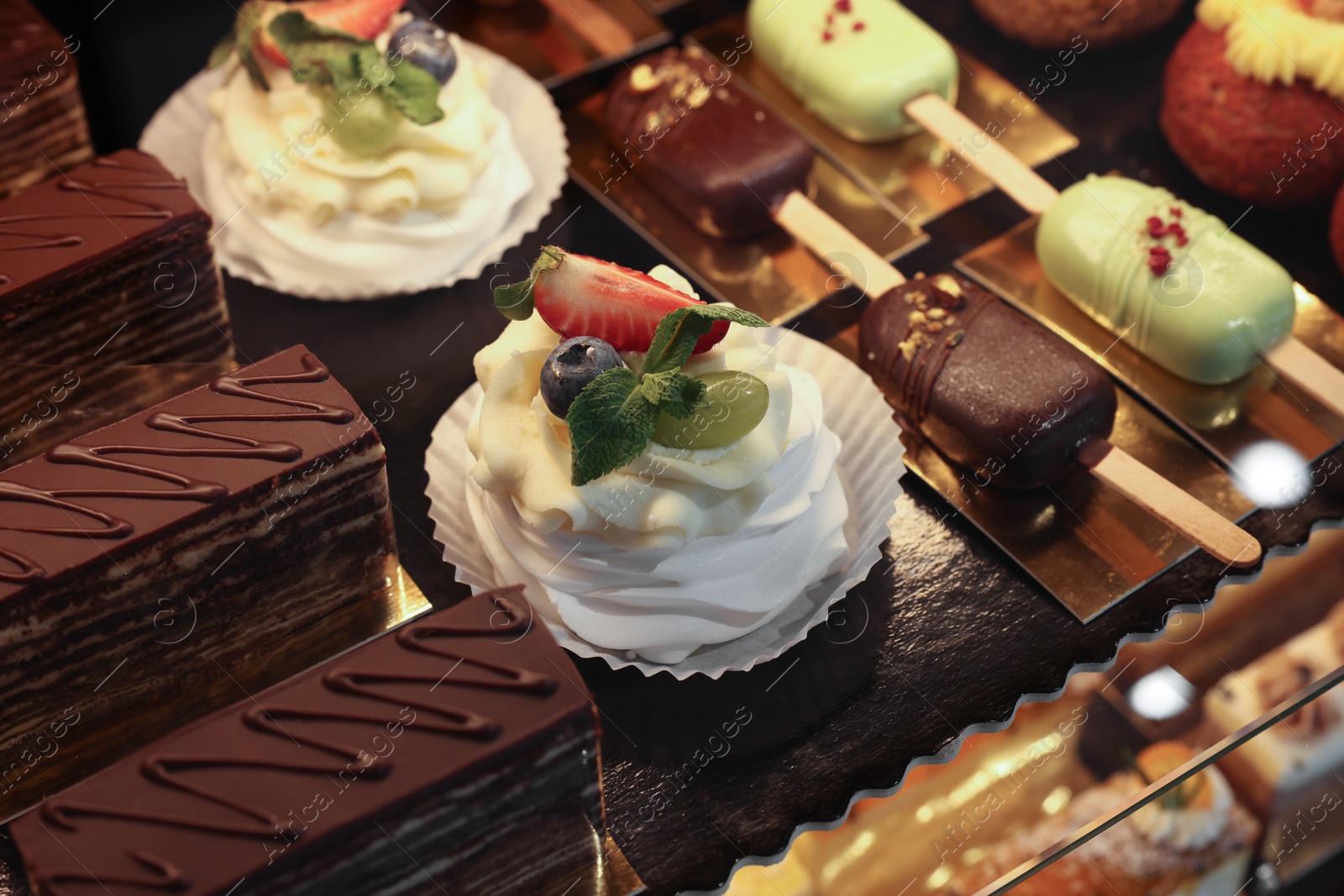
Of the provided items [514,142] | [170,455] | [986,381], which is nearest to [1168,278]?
[986,381]

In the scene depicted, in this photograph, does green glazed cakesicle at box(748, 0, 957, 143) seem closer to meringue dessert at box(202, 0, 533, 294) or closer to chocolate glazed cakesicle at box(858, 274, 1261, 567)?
chocolate glazed cakesicle at box(858, 274, 1261, 567)

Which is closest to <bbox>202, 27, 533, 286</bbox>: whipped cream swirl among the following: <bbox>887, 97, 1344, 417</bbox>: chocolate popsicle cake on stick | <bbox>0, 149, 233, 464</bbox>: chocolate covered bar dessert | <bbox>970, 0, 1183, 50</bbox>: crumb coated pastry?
<bbox>0, 149, 233, 464</bbox>: chocolate covered bar dessert

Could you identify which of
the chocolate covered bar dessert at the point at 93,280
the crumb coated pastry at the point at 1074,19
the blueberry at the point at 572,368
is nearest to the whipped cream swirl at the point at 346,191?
the chocolate covered bar dessert at the point at 93,280

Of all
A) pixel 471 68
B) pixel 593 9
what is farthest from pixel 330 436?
pixel 593 9

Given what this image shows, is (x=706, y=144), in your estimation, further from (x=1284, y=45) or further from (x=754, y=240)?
(x=1284, y=45)

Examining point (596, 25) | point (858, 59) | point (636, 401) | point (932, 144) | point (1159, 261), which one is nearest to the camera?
point (636, 401)

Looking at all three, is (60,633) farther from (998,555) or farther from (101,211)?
(998,555)

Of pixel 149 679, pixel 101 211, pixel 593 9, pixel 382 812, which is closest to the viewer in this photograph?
pixel 382 812
